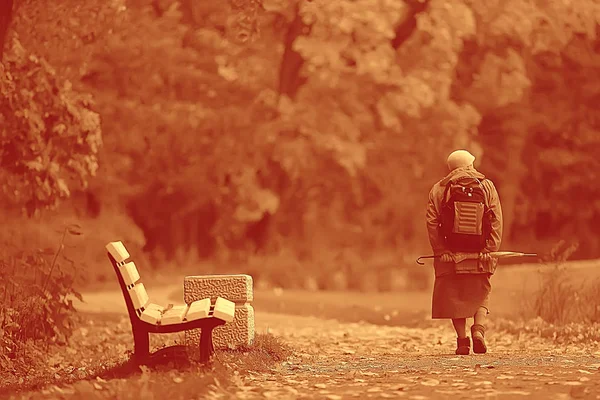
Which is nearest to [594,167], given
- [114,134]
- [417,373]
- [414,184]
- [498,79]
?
[414,184]

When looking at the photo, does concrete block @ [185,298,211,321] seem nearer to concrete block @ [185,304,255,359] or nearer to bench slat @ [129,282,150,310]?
bench slat @ [129,282,150,310]

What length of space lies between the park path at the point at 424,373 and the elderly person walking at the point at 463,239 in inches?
17.7

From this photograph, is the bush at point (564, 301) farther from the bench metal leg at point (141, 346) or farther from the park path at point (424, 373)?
the bench metal leg at point (141, 346)

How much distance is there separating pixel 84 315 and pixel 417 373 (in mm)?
9988

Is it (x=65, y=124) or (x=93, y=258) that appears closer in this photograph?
(x=65, y=124)

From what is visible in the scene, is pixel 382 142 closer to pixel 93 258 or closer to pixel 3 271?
pixel 93 258

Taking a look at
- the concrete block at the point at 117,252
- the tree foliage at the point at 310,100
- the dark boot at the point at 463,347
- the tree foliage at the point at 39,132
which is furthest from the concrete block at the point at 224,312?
the tree foliage at the point at 310,100

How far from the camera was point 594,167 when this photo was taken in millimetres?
36312

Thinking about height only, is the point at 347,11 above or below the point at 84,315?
above

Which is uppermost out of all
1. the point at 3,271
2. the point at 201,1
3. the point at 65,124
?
the point at 201,1

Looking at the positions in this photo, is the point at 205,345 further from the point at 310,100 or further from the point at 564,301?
the point at 310,100

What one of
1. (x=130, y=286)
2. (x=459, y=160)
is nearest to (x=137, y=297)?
(x=130, y=286)

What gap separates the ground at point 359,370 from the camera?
31.7ft

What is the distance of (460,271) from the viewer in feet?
41.2
